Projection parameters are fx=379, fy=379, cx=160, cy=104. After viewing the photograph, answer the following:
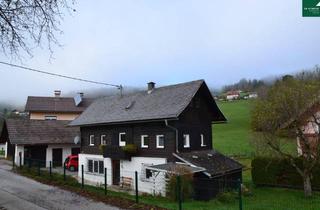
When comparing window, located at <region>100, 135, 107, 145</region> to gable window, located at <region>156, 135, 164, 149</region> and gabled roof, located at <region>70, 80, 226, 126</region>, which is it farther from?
gable window, located at <region>156, 135, 164, 149</region>

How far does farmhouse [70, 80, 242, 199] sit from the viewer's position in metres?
23.5

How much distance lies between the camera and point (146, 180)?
24391 millimetres

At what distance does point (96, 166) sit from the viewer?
3148 cm

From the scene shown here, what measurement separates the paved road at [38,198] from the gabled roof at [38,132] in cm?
1622

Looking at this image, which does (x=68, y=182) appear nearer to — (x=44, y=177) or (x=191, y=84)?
(x=44, y=177)

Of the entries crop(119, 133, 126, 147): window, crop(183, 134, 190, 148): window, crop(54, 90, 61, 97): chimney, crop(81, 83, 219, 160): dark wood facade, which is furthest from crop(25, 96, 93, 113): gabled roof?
Result: crop(183, 134, 190, 148): window

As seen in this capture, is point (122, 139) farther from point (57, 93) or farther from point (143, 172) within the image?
point (57, 93)

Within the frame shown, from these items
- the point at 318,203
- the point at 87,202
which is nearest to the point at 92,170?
the point at 87,202

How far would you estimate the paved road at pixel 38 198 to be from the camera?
50.8ft

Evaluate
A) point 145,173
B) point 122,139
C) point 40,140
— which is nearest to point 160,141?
point 145,173

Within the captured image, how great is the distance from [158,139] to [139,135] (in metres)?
2.03

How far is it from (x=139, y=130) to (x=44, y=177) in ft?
23.4

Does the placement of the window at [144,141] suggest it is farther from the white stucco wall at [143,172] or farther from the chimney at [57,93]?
the chimney at [57,93]

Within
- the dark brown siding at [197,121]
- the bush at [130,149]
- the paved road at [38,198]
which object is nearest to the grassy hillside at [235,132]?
the dark brown siding at [197,121]
